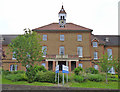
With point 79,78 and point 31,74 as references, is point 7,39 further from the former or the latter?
point 79,78

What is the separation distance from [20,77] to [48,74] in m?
3.81

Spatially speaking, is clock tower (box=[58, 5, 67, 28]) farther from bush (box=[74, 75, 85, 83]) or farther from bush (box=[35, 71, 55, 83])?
bush (box=[35, 71, 55, 83])

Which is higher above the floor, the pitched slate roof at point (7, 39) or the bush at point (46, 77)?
the pitched slate roof at point (7, 39)

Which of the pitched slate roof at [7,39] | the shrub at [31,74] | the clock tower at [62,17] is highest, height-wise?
the clock tower at [62,17]

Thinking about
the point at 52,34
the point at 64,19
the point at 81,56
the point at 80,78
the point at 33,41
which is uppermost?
the point at 64,19

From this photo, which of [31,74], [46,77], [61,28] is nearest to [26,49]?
[31,74]

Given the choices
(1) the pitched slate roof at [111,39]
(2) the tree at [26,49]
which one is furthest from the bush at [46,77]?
(1) the pitched slate roof at [111,39]

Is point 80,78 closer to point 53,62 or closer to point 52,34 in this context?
point 53,62

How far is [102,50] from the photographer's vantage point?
118 feet

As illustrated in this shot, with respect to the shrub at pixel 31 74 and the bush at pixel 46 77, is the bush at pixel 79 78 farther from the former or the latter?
the shrub at pixel 31 74

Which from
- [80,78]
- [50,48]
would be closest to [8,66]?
[50,48]

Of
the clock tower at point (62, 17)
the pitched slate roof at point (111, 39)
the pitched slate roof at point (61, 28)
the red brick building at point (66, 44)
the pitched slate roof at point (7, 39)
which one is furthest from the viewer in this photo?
the pitched slate roof at point (111, 39)

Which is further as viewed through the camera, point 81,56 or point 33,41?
point 81,56

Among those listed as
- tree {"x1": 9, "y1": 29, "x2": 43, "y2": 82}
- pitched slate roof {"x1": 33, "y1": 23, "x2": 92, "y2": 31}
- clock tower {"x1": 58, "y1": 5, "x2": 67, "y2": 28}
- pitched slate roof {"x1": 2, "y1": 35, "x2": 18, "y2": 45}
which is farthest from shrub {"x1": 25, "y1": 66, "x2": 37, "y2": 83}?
pitched slate roof {"x1": 2, "y1": 35, "x2": 18, "y2": 45}
